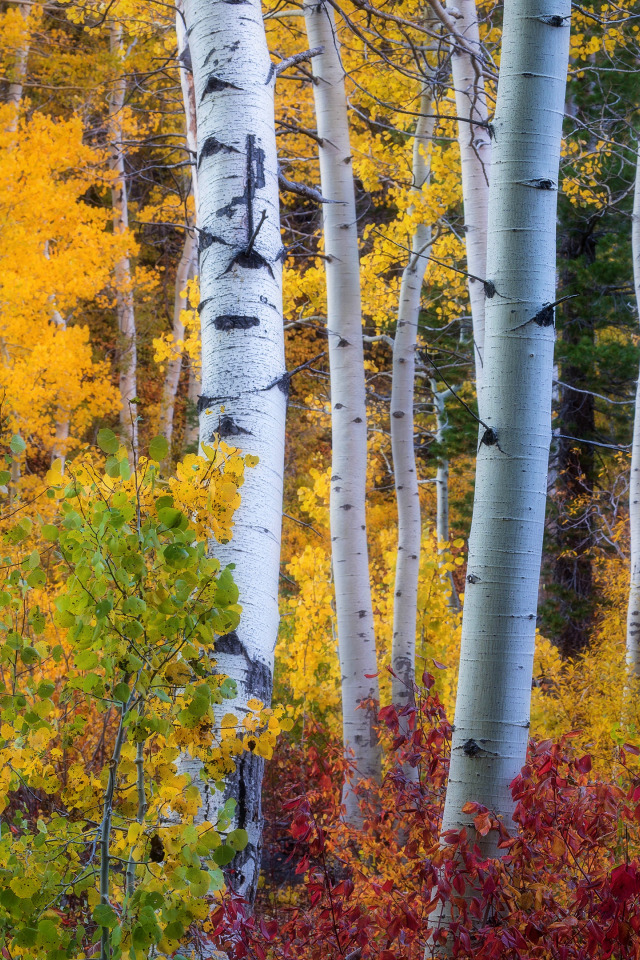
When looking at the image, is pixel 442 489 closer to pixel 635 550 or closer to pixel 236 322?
pixel 635 550

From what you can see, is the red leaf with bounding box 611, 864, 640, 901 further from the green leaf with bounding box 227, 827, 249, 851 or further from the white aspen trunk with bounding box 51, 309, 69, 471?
the white aspen trunk with bounding box 51, 309, 69, 471

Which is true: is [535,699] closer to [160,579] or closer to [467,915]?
[467,915]

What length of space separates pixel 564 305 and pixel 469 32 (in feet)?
20.1

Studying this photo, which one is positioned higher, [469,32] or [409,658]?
[469,32]

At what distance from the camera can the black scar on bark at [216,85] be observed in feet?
6.31

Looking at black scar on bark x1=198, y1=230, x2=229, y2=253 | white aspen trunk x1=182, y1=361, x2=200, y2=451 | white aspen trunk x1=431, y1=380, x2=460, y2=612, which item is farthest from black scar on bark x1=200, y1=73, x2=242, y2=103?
white aspen trunk x1=182, y1=361, x2=200, y2=451

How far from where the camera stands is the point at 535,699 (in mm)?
5492

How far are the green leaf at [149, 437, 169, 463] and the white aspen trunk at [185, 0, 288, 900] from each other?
43 cm

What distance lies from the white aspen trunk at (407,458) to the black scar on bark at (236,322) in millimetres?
3692

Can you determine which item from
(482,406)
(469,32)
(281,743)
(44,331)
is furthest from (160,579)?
(44,331)

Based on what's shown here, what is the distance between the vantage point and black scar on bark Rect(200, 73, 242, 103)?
1923 mm

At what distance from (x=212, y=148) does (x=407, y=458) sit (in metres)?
3.94

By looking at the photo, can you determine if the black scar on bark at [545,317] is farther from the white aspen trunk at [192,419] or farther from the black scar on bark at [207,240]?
the white aspen trunk at [192,419]

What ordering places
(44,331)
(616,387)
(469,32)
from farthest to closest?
(44,331) < (616,387) < (469,32)
